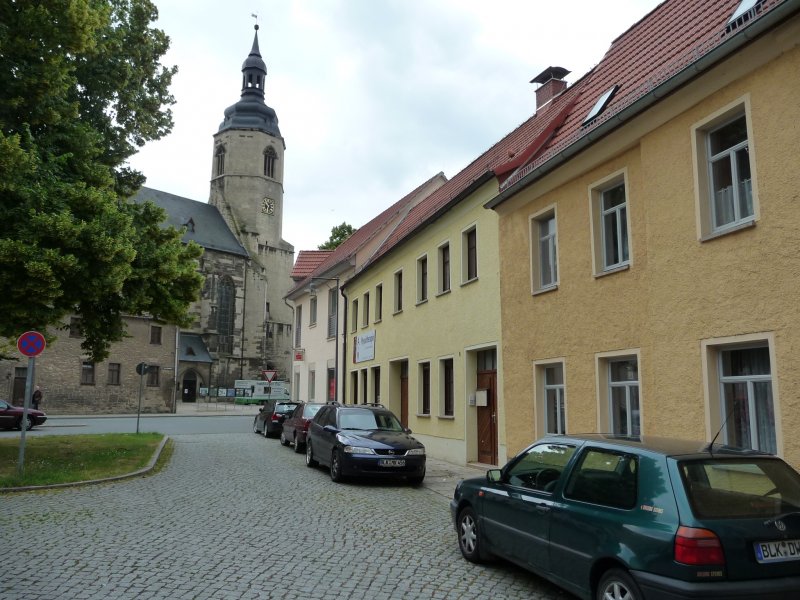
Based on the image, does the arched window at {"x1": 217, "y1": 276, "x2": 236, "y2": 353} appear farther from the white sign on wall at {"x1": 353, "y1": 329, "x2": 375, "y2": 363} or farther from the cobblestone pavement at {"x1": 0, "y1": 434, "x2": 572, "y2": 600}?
the cobblestone pavement at {"x1": 0, "y1": 434, "x2": 572, "y2": 600}

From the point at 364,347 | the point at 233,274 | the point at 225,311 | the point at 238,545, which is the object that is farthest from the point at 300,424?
the point at 233,274

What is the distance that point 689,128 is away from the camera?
8.98 m

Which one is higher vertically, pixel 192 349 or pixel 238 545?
pixel 192 349

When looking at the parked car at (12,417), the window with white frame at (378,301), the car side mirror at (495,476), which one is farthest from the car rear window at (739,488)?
the parked car at (12,417)

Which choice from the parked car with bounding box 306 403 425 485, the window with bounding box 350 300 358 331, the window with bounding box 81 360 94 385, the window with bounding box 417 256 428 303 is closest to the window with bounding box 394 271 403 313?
the window with bounding box 417 256 428 303

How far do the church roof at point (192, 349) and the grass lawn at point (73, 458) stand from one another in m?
42.4

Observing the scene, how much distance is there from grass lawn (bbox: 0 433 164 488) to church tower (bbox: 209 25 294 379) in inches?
2032

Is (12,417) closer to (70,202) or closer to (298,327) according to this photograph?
(298,327)

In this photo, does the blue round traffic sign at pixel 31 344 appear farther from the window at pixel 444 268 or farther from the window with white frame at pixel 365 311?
the window with white frame at pixel 365 311

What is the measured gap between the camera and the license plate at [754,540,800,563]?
4223 millimetres

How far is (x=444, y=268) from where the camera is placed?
59.6ft

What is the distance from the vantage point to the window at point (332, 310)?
28938 mm

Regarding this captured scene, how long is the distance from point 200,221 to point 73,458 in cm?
5795

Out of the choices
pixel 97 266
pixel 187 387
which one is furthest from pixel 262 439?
pixel 187 387
